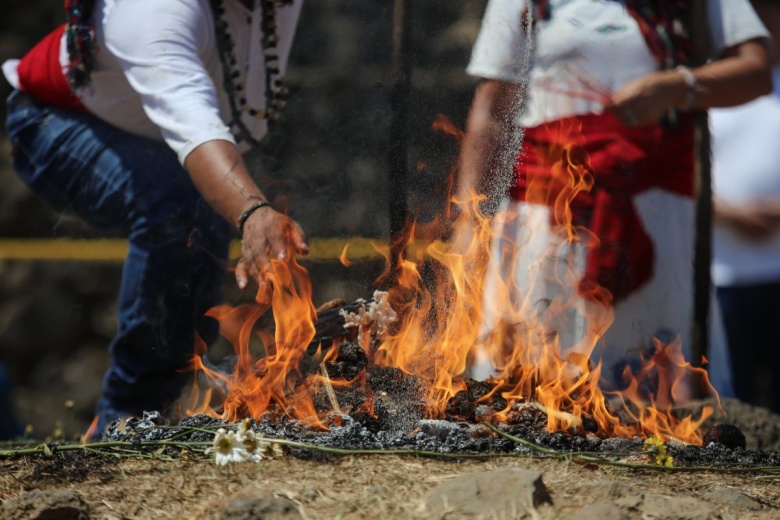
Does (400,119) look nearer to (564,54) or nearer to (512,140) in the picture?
(512,140)

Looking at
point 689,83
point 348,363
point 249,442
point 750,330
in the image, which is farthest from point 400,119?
point 750,330

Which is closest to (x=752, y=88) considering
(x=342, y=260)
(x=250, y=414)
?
(x=342, y=260)

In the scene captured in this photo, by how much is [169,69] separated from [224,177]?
0.52 meters

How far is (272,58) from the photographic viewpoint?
474 centimetres

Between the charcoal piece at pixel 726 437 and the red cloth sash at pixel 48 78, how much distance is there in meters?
3.02

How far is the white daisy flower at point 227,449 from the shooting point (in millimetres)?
3098

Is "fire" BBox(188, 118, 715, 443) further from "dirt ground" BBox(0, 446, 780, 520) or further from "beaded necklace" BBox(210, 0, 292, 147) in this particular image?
"beaded necklace" BBox(210, 0, 292, 147)

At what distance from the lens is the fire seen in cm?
379

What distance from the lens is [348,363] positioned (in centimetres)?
384

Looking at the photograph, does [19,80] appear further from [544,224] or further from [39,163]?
[544,224]

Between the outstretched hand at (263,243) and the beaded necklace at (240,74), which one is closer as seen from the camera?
the outstretched hand at (263,243)

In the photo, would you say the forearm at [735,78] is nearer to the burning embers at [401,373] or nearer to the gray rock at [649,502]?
the burning embers at [401,373]

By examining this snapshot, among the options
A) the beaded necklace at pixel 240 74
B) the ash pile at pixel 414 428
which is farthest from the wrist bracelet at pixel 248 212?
the ash pile at pixel 414 428

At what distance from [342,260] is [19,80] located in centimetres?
180
